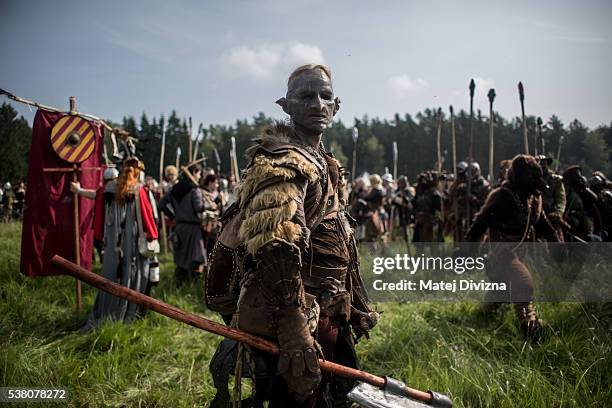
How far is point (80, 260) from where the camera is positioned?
16.0ft

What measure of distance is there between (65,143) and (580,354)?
5.42m

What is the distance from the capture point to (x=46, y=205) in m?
4.64

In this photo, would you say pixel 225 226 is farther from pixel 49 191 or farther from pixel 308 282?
pixel 49 191

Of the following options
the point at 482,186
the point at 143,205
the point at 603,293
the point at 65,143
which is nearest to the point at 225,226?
the point at 143,205

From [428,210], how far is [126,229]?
21.7 ft

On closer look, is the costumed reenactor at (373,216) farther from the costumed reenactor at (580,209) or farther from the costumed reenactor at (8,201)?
the costumed reenactor at (8,201)

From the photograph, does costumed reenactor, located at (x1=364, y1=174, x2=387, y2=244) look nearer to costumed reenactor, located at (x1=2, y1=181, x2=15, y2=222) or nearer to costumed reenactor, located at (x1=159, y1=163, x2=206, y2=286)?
costumed reenactor, located at (x1=159, y1=163, x2=206, y2=286)

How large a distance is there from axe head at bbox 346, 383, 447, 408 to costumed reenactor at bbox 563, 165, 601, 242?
605 centimetres

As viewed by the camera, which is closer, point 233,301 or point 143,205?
point 233,301

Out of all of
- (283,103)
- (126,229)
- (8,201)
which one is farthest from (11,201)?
(283,103)

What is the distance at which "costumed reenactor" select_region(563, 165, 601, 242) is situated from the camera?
22.0 ft

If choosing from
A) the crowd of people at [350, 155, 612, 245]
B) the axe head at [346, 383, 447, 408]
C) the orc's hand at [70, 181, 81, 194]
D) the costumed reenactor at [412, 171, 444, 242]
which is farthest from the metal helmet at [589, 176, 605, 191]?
the orc's hand at [70, 181, 81, 194]

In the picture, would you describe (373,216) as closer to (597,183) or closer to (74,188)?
(597,183)

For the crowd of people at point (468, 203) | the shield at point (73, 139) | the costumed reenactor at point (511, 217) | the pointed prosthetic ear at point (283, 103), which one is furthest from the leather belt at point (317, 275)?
the shield at point (73, 139)
